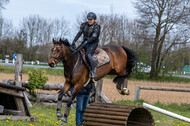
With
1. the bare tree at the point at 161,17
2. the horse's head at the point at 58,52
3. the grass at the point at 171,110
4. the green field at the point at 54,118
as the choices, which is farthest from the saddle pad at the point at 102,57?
the bare tree at the point at 161,17

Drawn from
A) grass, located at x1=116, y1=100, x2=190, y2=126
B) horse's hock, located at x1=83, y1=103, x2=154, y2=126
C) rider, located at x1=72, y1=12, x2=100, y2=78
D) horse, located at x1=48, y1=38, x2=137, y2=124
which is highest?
rider, located at x1=72, y1=12, x2=100, y2=78

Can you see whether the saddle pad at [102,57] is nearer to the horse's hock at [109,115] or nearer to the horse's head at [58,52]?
the horse's head at [58,52]

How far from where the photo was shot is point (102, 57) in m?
7.51

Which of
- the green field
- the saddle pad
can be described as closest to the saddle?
the saddle pad

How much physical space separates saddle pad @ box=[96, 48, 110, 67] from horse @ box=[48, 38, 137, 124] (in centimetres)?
9

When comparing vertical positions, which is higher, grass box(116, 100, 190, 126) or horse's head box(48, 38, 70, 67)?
horse's head box(48, 38, 70, 67)

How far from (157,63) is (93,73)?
24498mm

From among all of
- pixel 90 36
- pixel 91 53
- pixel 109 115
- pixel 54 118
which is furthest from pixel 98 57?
pixel 54 118

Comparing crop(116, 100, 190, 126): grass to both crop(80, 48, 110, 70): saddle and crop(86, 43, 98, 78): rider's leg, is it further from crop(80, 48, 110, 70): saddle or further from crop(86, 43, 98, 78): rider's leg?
crop(86, 43, 98, 78): rider's leg

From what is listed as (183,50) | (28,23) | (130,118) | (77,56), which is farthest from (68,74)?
(28,23)

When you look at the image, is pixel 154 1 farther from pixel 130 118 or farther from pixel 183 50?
pixel 130 118

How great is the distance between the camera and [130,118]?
7648mm

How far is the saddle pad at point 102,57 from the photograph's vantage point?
24.4 feet

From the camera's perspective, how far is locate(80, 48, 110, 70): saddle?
7147mm
